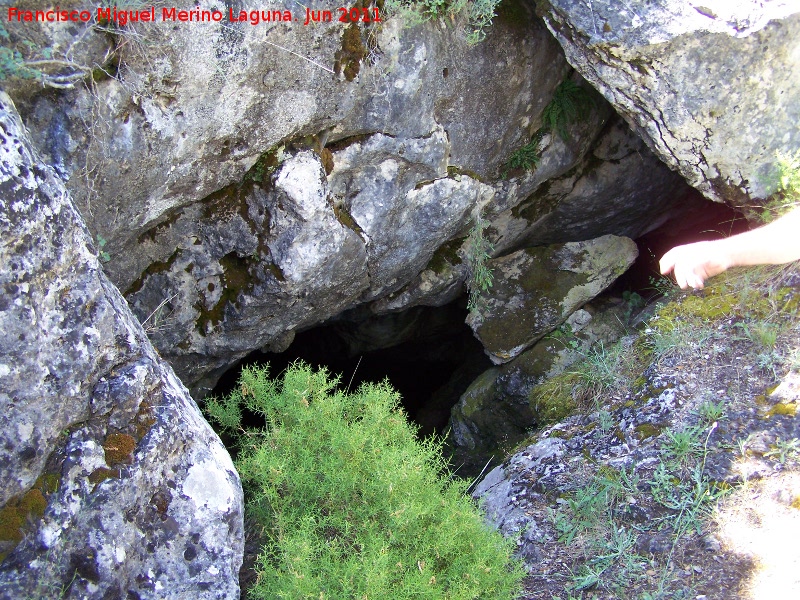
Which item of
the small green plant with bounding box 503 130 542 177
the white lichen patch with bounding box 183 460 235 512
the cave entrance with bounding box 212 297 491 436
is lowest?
the cave entrance with bounding box 212 297 491 436

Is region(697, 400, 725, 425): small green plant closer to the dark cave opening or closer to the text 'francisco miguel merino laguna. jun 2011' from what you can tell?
the dark cave opening

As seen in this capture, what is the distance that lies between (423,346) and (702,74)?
15.7 ft

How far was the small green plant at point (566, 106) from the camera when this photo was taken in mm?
4848

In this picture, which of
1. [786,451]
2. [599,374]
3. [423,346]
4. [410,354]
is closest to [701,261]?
[786,451]

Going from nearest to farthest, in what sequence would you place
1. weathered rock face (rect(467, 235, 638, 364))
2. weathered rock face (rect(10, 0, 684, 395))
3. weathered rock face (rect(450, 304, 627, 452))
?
weathered rock face (rect(10, 0, 684, 395)) < weathered rock face (rect(450, 304, 627, 452)) < weathered rock face (rect(467, 235, 638, 364))

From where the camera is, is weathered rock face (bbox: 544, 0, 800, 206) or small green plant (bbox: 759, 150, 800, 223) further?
small green plant (bbox: 759, 150, 800, 223)

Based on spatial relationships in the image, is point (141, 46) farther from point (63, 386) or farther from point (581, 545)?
point (581, 545)

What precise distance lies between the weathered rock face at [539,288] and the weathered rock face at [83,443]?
352cm

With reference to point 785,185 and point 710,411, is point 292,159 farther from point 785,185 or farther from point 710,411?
point 785,185

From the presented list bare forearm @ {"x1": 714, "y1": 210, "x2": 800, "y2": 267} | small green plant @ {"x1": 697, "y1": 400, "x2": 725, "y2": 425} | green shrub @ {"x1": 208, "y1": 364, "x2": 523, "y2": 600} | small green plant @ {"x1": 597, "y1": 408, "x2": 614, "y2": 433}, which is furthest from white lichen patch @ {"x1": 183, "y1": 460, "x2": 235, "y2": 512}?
small green plant @ {"x1": 697, "y1": 400, "x2": 725, "y2": 425}

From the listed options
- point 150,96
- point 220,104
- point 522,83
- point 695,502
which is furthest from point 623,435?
point 150,96

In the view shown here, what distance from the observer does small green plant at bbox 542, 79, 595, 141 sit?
4.85 m

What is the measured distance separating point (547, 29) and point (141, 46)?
110 inches

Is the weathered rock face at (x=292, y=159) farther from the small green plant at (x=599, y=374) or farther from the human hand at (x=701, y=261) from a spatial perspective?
the human hand at (x=701, y=261)
